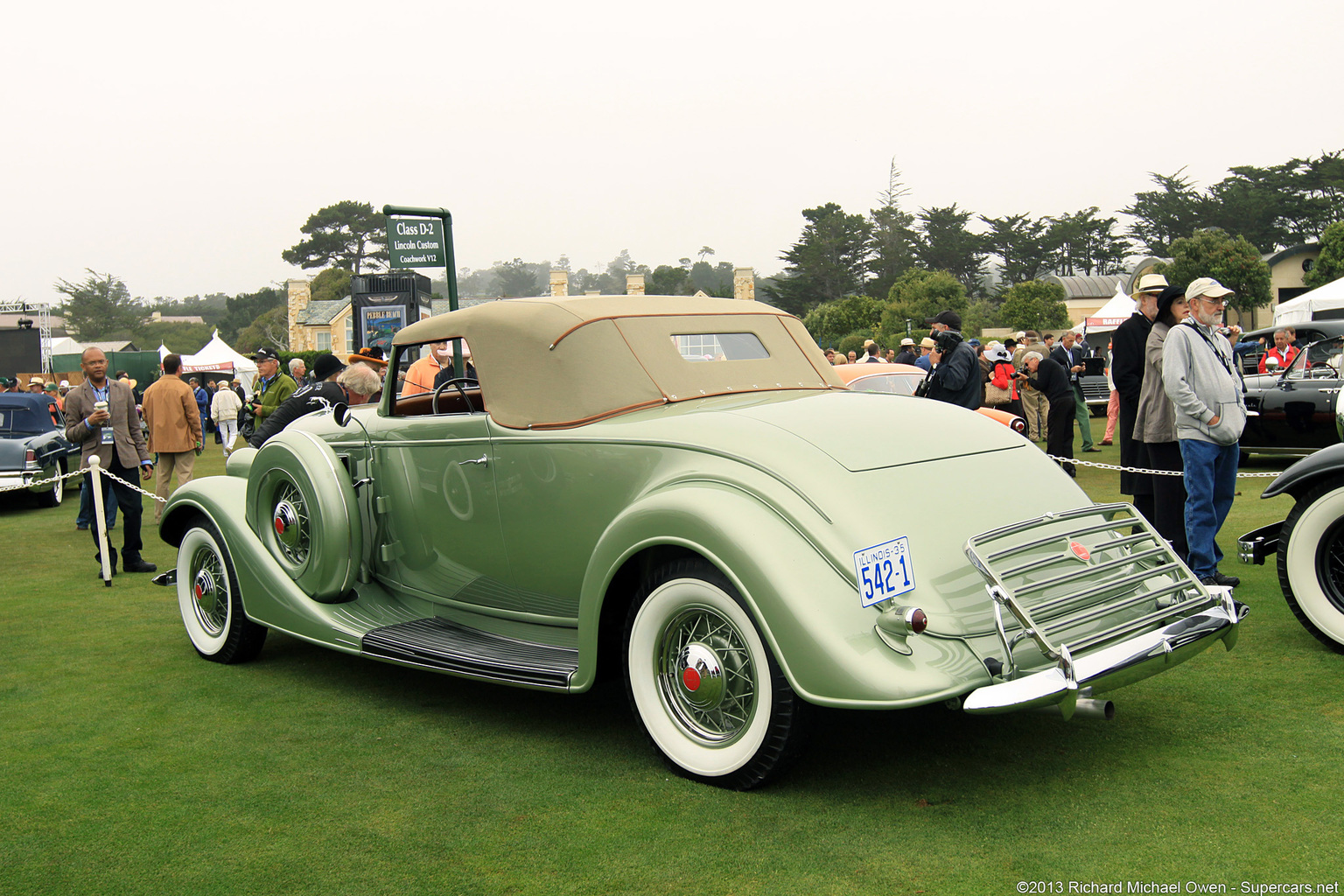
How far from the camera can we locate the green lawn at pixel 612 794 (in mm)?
2959

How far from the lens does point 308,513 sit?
5.07m

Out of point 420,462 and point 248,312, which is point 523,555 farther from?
point 248,312

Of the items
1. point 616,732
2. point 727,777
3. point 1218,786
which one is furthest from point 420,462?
point 1218,786


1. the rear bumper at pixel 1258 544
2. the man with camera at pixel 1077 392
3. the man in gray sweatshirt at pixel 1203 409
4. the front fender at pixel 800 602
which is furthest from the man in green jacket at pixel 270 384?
the man with camera at pixel 1077 392

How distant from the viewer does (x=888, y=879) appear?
9.36 ft

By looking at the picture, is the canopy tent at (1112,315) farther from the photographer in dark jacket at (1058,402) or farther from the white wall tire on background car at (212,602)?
the white wall tire on background car at (212,602)

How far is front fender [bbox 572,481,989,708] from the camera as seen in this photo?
310 cm

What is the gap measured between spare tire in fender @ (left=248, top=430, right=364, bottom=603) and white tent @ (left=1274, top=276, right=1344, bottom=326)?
2496 centimetres

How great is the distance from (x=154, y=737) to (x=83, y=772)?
42 cm

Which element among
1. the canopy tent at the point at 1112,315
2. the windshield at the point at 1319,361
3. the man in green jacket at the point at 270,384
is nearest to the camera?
the man in green jacket at the point at 270,384

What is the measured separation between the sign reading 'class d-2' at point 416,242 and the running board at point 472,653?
9.36m

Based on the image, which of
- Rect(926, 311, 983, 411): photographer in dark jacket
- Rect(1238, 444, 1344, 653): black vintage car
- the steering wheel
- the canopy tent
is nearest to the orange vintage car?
Rect(926, 311, 983, 411): photographer in dark jacket

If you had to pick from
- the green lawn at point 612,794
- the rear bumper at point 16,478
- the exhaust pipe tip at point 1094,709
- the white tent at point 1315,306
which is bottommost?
the green lawn at point 612,794

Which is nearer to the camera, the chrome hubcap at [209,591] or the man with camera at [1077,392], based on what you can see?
the chrome hubcap at [209,591]
